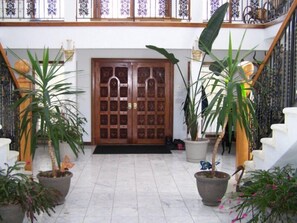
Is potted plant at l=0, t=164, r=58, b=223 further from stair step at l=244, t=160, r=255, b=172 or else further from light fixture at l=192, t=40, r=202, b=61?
light fixture at l=192, t=40, r=202, b=61

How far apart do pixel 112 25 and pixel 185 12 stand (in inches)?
85.8

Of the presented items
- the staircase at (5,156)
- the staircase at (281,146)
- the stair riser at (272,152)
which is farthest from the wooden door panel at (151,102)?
the stair riser at (272,152)

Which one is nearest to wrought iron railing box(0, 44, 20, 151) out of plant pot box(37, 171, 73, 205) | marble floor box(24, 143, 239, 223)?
plant pot box(37, 171, 73, 205)

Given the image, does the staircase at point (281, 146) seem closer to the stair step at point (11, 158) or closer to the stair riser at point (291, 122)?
the stair riser at point (291, 122)

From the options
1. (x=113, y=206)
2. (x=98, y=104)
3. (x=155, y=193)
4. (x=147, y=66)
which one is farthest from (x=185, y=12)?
(x=113, y=206)

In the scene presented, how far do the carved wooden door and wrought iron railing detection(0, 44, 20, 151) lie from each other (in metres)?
4.67

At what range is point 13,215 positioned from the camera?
Result: 337 centimetres

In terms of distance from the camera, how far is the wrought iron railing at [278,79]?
12.7 feet

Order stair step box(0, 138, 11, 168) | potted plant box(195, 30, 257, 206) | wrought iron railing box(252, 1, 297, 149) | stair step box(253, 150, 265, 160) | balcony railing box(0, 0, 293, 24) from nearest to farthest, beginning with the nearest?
wrought iron railing box(252, 1, 297, 149) → stair step box(0, 138, 11, 168) → potted plant box(195, 30, 257, 206) → stair step box(253, 150, 265, 160) → balcony railing box(0, 0, 293, 24)

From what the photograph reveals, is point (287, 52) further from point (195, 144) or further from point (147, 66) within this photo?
point (147, 66)

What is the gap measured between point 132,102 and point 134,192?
4.65 metres

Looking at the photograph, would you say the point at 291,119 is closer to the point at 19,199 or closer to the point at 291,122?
the point at 291,122

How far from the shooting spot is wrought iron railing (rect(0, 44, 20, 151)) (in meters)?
4.70

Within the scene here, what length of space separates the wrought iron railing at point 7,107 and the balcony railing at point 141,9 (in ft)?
9.72
